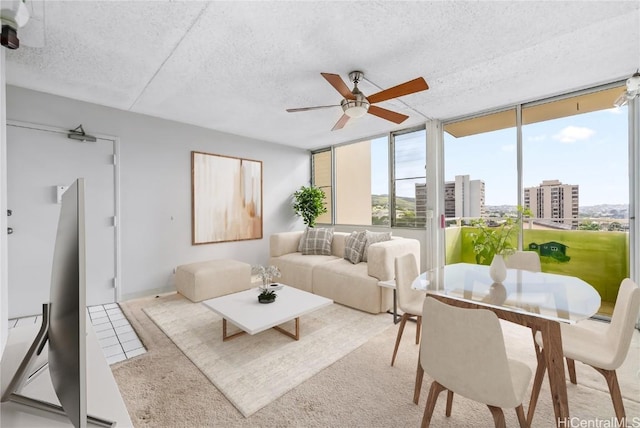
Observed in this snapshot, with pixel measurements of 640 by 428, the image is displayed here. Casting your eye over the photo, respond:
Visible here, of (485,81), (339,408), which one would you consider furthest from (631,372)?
(485,81)

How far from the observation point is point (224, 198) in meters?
4.66

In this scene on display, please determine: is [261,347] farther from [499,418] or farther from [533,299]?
[533,299]

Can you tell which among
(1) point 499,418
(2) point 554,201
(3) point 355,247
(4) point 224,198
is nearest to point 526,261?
(2) point 554,201

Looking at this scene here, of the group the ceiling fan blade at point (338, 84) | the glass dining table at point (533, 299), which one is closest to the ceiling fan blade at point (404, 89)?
the ceiling fan blade at point (338, 84)

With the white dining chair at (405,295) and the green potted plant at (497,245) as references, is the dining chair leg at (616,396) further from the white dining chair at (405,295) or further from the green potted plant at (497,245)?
the white dining chair at (405,295)

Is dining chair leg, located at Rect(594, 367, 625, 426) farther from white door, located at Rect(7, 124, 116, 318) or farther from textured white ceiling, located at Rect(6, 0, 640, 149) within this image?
white door, located at Rect(7, 124, 116, 318)

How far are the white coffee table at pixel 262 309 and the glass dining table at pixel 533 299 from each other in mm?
1061

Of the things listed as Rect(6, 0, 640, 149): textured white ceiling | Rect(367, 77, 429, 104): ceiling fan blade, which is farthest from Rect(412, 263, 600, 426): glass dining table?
Rect(6, 0, 640, 149): textured white ceiling

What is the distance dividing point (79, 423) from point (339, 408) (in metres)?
1.50

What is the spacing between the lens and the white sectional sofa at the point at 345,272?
3.12 metres

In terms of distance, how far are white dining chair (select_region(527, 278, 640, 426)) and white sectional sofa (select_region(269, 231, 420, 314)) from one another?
61.3 inches

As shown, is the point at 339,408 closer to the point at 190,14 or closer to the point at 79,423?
the point at 79,423

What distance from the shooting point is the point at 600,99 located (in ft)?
10.1

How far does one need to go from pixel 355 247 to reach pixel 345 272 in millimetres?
510
